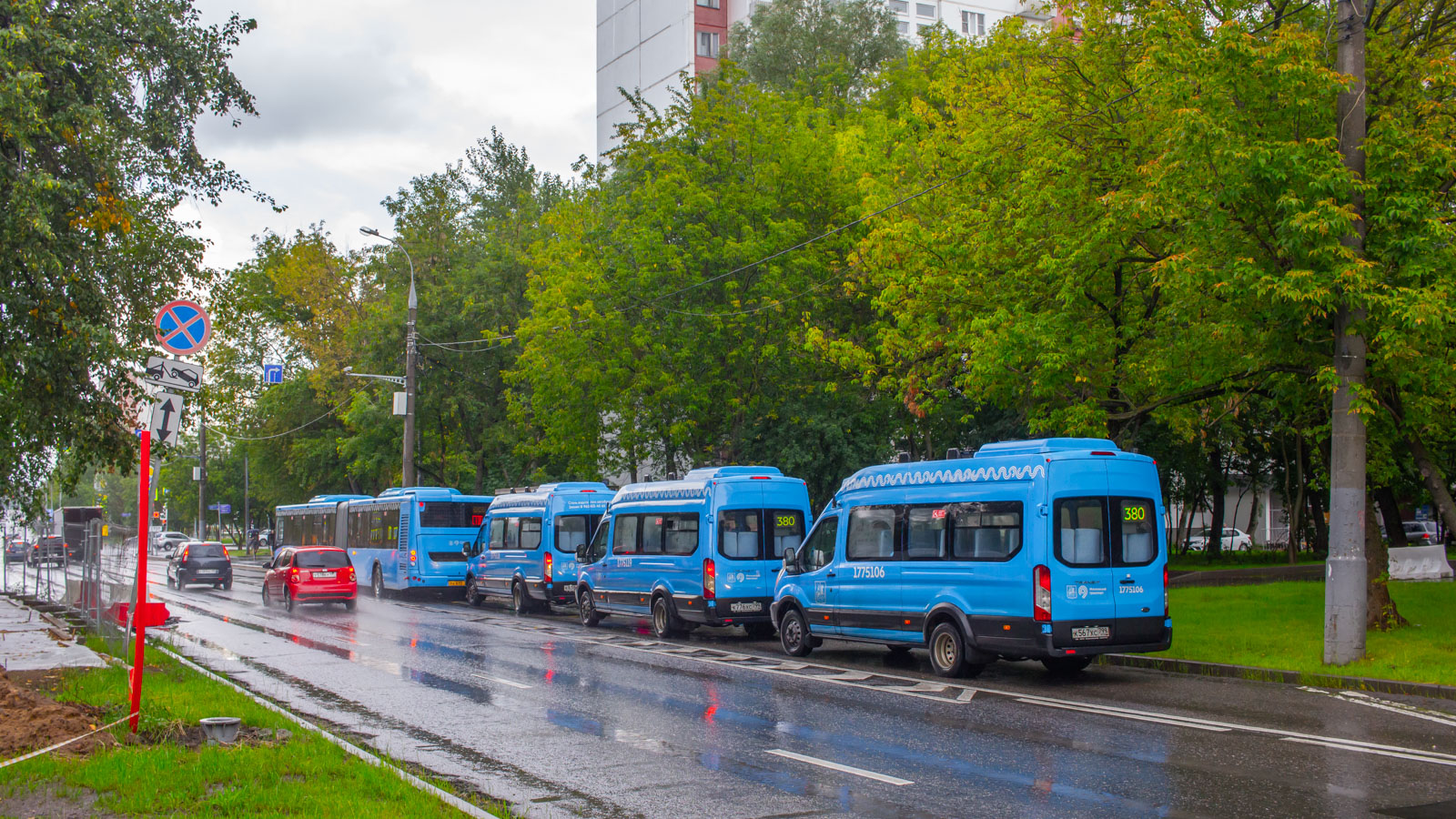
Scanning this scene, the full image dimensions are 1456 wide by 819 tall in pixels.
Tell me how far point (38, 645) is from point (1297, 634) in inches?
723

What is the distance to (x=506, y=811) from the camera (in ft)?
24.1

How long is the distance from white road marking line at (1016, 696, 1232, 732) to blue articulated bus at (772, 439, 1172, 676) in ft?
3.75

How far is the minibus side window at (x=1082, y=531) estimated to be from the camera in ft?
44.8

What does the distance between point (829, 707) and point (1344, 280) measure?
7785 mm

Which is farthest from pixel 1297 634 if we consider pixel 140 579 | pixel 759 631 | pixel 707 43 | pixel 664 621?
pixel 707 43

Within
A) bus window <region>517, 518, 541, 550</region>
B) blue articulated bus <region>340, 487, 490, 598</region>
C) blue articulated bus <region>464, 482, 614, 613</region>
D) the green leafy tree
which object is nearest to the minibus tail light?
the green leafy tree

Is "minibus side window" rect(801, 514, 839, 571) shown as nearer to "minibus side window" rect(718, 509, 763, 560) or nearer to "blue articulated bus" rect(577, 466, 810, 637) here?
"blue articulated bus" rect(577, 466, 810, 637)

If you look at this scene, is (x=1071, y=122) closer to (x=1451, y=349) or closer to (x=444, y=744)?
(x=1451, y=349)

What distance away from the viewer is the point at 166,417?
35.2ft

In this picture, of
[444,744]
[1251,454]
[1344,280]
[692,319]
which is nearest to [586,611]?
[692,319]

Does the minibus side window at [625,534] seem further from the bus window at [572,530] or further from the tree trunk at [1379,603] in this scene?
the tree trunk at [1379,603]

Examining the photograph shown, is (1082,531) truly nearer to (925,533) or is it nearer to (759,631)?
(925,533)

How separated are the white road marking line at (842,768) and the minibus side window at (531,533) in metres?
17.9

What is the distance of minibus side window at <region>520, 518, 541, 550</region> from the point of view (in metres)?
27.0
